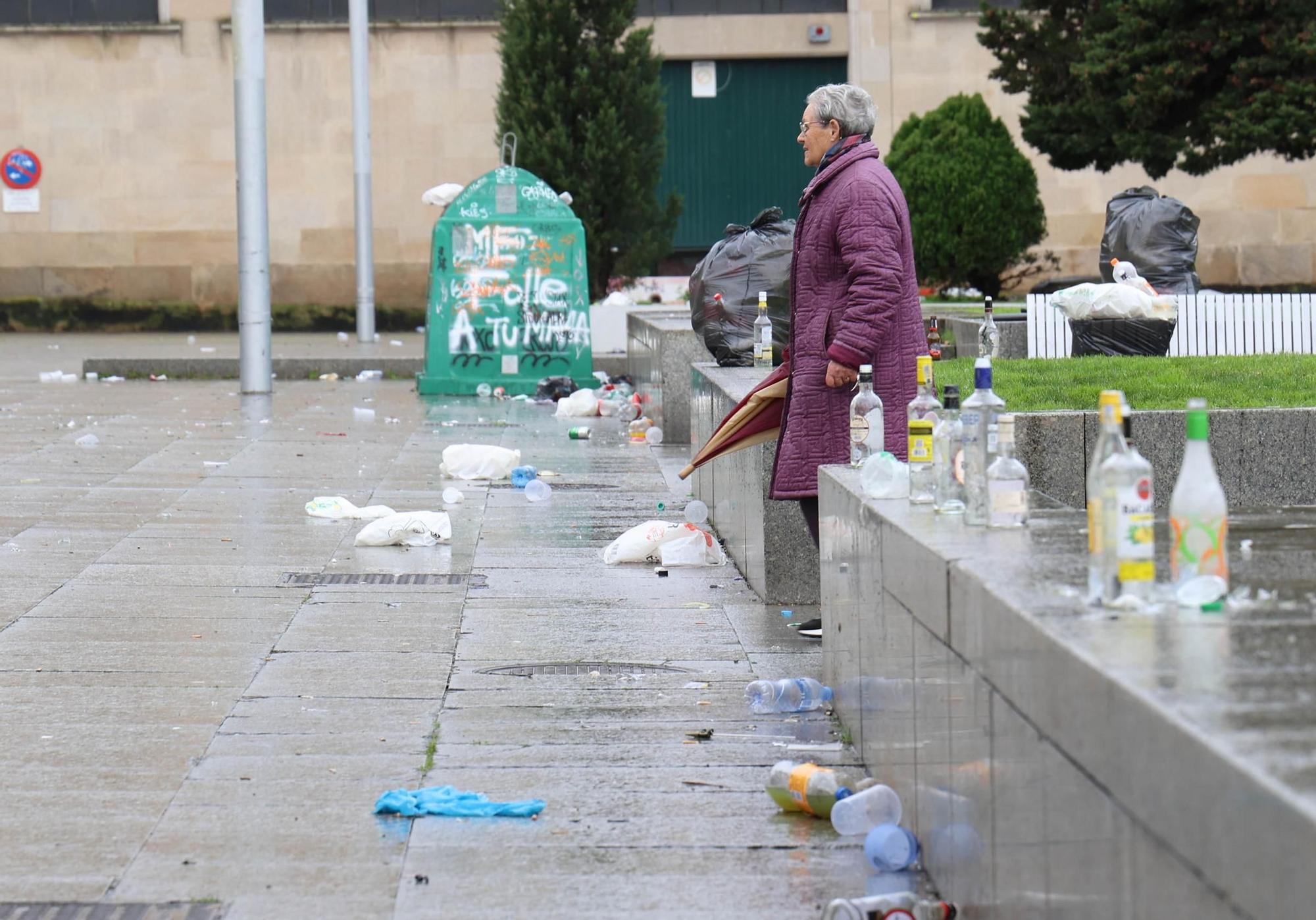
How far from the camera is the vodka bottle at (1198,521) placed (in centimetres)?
324

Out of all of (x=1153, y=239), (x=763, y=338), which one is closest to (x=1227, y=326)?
(x=1153, y=239)

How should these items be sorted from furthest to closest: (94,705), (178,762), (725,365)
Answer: (725,365) → (94,705) → (178,762)

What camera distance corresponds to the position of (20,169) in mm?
Answer: 29422

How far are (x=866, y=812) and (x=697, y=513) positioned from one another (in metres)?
5.18

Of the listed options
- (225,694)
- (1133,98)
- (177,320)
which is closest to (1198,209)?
(1133,98)

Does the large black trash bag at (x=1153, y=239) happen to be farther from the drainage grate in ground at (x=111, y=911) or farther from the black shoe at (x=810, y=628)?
the drainage grate in ground at (x=111, y=911)

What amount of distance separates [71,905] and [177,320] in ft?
88.3

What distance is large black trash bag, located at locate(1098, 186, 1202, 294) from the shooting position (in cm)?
1256

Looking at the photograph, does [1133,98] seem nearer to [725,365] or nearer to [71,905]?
[725,365]

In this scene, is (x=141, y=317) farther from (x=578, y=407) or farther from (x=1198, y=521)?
(x=1198, y=521)

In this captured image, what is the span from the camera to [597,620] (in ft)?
23.1

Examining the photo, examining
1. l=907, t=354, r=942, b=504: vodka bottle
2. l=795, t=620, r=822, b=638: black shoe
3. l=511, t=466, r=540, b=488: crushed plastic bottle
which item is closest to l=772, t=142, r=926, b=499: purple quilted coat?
l=795, t=620, r=822, b=638: black shoe

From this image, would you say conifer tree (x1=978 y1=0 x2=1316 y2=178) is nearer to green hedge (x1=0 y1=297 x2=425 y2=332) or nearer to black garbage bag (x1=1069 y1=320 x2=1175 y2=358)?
black garbage bag (x1=1069 y1=320 x2=1175 y2=358)

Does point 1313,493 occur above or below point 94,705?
above
